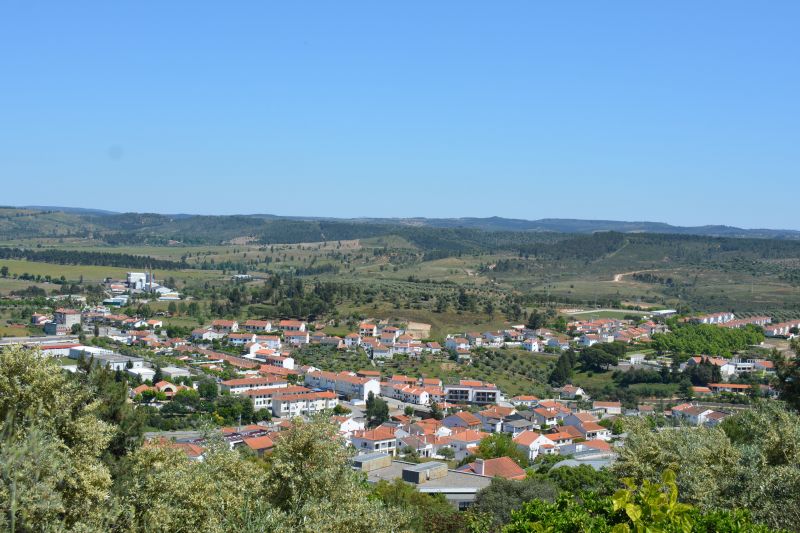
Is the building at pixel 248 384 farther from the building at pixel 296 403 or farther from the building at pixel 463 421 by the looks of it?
the building at pixel 463 421

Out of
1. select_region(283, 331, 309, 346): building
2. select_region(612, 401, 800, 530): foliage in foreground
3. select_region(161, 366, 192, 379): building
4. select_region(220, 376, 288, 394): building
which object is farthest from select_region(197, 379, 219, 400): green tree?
select_region(612, 401, 800, 530): foliage in foreground

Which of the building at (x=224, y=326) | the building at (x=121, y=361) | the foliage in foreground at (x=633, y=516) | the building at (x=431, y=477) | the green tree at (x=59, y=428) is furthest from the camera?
the building at (x=224, y=326)

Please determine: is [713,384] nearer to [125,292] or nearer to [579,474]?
[579,474]

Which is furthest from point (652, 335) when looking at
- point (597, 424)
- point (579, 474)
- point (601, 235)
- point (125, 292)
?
point (601, 235)

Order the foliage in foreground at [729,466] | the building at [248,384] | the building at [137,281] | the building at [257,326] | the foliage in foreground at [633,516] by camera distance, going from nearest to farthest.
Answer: the foliage in foreground at [633,516]
the foliage in foreground at [729,466]
the building at [248,384]
the building at [257,326]
the building at [137,281]

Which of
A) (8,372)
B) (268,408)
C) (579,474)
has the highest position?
(8,372)

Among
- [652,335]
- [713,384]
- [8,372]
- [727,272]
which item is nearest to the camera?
[8,372]

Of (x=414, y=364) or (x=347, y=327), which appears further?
(x=347, y=327)

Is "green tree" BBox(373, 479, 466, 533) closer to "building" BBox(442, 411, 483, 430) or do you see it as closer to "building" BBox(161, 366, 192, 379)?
"building" BBox(442, 411, 483, 430)

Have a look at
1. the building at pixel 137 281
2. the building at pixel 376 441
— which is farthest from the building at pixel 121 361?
the building at pixel 137 281

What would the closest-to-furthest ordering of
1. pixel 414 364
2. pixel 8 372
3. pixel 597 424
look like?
1. pixel 8 372
2. pixel 597 424
3. pixel 414 364

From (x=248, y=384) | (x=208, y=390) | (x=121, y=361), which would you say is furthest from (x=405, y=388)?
(x=121, y=361)
